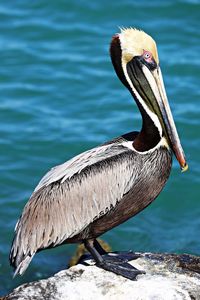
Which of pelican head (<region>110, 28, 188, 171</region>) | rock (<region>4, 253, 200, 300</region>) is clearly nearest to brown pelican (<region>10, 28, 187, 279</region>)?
pelican head (<region>110, 28, 188, 171</region>)

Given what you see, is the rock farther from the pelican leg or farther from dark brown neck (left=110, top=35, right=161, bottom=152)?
dark brown neck (left=110, top=35, right=161, bottom=152)

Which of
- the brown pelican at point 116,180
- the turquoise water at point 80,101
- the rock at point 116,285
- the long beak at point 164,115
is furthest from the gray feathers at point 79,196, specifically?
the turquoise water at point 80,101

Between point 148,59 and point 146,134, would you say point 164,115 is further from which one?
point 148,59

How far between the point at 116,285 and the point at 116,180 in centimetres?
82

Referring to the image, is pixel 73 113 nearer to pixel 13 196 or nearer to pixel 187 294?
A: pixel 13 196

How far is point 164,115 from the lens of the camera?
6562 mm

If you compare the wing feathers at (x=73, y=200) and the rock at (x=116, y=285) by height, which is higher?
the wing feathers at (x=73, y=200)

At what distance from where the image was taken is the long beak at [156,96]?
6.54m

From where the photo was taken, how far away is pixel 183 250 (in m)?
9.69

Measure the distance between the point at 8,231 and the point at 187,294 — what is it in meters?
4.05

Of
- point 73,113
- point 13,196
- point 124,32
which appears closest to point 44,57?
point 73,113

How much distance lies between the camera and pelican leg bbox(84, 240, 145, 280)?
6492 millimetres

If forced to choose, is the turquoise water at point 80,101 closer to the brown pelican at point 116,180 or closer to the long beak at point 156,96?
the brown pelican at point 116,180

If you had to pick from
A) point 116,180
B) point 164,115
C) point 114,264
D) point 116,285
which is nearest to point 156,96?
point 164,115
